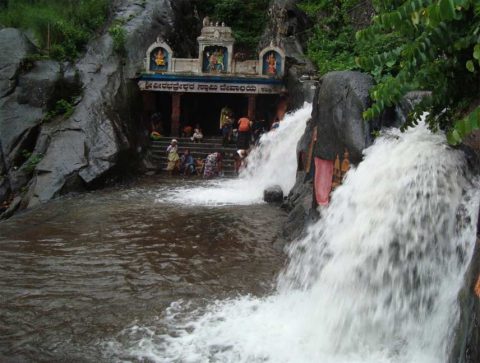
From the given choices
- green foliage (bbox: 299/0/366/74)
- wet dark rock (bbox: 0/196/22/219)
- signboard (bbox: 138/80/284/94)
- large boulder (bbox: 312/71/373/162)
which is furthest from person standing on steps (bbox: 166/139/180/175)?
large boulder (bbox: 312/71/373/162)

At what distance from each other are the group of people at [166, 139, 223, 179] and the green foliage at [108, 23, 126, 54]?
191 inches

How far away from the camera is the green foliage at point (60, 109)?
15.3 m

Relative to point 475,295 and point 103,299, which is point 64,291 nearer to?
point 103,299

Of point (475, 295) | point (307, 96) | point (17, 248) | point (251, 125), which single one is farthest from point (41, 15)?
point (475, 295)

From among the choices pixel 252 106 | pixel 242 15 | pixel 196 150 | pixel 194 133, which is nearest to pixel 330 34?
pixel 252 106

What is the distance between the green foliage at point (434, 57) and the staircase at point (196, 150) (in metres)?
11.9

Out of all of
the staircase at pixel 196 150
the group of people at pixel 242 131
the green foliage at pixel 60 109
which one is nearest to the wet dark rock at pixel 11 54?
the green foliage at pixel 60 109

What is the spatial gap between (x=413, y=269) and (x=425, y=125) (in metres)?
1.87

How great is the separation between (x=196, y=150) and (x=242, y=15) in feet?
36.0

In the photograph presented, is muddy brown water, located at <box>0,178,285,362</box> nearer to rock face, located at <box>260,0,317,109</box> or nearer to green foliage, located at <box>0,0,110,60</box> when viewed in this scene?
rock face, located at <box>260,0,317,109</box>

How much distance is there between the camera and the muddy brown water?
197 inches

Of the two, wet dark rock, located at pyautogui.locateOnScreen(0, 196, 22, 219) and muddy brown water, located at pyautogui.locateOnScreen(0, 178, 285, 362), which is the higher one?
muddy brown water, located at pyautogui.locateOnScreen(0, 178, 285, 362)

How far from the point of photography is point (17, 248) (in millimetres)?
7785

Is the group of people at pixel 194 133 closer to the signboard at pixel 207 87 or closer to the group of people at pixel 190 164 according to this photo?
the signboard at pixel 207 87
